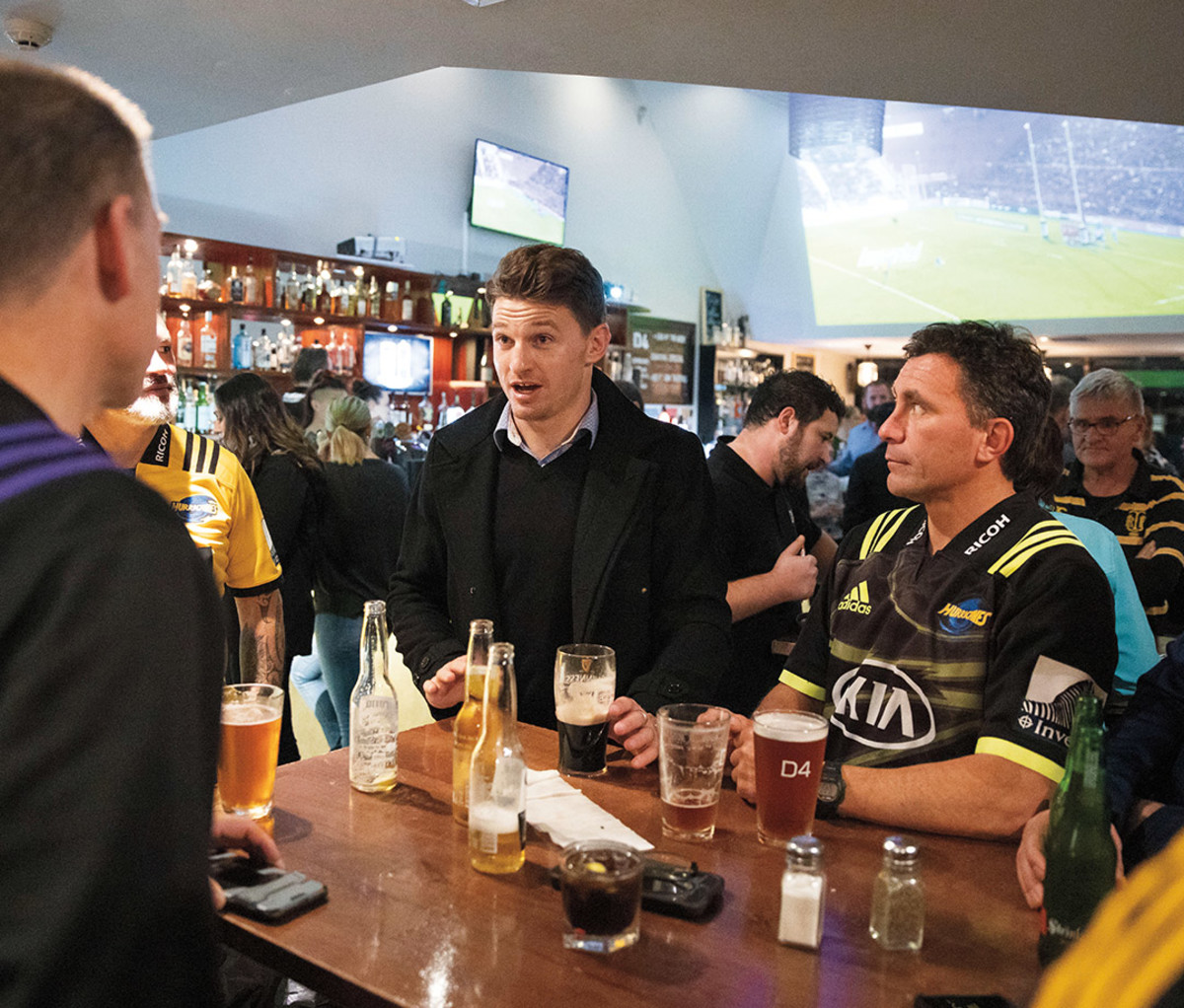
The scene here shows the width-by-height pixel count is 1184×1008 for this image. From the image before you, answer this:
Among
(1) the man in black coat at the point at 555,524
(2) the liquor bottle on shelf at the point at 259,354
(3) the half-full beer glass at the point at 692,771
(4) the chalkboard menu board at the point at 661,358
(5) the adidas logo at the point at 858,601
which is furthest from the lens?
(4) the chalkboard menu board at the point at 661,358

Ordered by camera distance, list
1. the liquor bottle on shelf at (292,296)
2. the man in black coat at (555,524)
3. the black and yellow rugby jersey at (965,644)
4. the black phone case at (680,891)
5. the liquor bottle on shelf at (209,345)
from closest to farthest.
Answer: the black phone case at (680,891) → the black and yellow rugby jersey at (965,644) → the man in black coat at (555,524) → the liquor bottle on shelf at (209,345) → the liquor bottle on shelf at (292,296)

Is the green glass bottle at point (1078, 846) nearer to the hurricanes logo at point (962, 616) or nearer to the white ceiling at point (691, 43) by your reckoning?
the hurricanes logo at point (962, 616)

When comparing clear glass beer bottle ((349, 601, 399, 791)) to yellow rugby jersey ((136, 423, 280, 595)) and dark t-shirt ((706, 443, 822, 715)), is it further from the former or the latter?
dark t-shirt ((706, 443, 822, 715))

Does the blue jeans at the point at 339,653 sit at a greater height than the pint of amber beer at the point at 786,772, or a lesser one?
lesser

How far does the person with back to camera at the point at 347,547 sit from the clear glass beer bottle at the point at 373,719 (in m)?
2.36

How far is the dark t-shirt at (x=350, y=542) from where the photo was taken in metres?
3.88

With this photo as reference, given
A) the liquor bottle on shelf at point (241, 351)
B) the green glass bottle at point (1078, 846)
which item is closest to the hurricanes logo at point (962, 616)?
the green glass bottle at point (1078, 846)

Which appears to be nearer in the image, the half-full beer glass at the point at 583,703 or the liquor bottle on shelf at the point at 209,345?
the half-full beer glass at the point at 583,703

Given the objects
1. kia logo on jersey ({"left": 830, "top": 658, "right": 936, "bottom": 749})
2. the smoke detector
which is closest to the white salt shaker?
kia logo on jersey ({"left": 830, "top": 658, "right": 936, "bottom": 749})

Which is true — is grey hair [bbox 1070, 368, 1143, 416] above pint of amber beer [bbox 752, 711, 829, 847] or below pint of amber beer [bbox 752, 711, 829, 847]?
above

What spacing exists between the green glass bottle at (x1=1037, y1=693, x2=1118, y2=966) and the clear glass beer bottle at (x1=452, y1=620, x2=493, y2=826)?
757 millimetres

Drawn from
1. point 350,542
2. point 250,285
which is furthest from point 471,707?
point 250,285

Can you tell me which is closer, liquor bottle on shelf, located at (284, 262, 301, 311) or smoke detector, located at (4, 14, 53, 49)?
smoke detector, located at (4, 14, 53, 49)

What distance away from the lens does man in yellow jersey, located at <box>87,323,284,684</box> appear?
2.39m
